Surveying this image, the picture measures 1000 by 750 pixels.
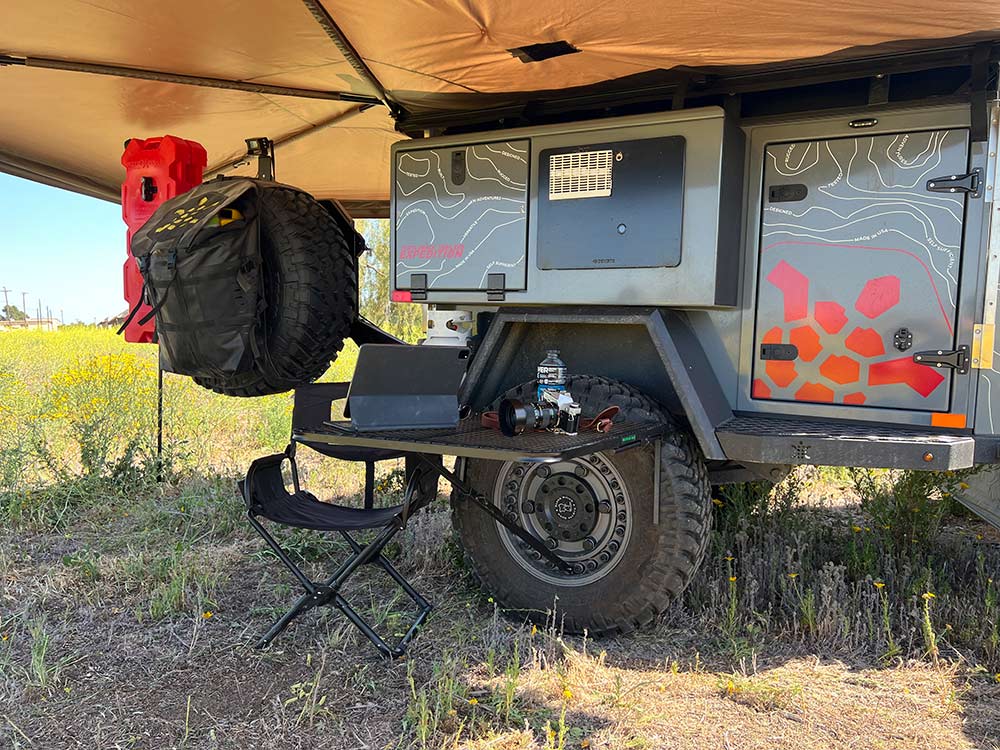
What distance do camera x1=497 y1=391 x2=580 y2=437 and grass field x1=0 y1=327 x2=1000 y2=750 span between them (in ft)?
2.66

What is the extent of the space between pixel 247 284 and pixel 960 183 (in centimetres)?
294

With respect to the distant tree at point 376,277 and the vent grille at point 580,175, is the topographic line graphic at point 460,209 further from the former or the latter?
the distant tree at point 376,277

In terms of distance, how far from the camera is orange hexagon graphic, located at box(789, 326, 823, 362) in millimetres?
3072

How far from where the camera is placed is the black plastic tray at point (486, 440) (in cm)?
239

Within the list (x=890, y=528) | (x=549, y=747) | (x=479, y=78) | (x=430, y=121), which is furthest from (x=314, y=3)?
(x=890, y=528)

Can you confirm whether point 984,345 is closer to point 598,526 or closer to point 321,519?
point 598,526

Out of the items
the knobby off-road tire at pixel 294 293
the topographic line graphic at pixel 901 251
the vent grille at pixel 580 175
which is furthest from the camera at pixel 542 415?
the knobby off-road tire at pixel 294 293

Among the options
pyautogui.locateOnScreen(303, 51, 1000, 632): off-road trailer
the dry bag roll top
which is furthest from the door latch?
the dry bag roll top

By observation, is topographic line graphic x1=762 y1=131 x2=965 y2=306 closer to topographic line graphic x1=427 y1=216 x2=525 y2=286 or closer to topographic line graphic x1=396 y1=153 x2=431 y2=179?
topographic line graphic x1=427 y1=216 x2=525 y2=286

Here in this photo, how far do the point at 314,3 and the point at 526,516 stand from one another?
2.18 meters

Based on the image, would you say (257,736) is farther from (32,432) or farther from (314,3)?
(32,432)

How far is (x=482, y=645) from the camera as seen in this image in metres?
3.01

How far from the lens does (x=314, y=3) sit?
9.09 ft

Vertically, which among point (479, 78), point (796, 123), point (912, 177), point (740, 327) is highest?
point (479, 78)
